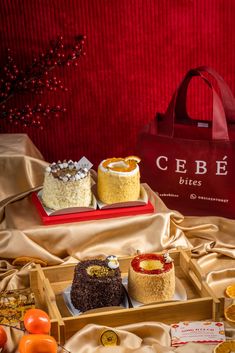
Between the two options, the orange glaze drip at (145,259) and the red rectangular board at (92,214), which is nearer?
the orange glaze drip at (145,259)

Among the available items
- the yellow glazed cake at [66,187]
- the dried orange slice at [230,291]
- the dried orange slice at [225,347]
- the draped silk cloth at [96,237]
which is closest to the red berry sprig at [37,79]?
the draped silk cloth at [96,237]

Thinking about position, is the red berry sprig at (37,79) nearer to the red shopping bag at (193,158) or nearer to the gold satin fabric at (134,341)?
the red shopping bag at (193,158)

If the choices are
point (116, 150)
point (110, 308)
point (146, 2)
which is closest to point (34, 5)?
point (146, 2)

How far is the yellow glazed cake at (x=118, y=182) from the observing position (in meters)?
2.29

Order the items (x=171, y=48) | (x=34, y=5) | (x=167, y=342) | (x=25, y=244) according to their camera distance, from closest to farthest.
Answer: (x=167, y=342) → (x=25, y=244) → (x=34, y=5) → (x=171, y=48)

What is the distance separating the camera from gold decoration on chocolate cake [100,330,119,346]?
188 centimetres

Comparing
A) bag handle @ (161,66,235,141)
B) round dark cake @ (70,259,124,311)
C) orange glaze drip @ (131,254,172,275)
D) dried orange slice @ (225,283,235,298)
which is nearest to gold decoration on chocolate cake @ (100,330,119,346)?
round dark cake @ (70,259,124,311)

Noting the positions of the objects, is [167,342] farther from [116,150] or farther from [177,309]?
[116,150]

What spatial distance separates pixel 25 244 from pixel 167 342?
0.61 metres

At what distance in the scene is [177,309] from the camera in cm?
198

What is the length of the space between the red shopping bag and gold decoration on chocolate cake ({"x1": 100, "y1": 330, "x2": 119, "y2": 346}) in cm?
86

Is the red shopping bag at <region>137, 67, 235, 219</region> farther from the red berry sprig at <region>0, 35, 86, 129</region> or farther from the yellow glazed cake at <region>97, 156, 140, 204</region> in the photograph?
the red berry sprig at <region>0, 35, 86, 129</region>

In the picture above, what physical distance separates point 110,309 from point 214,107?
0.93 m

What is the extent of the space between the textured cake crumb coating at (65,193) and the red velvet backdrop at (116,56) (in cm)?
74
